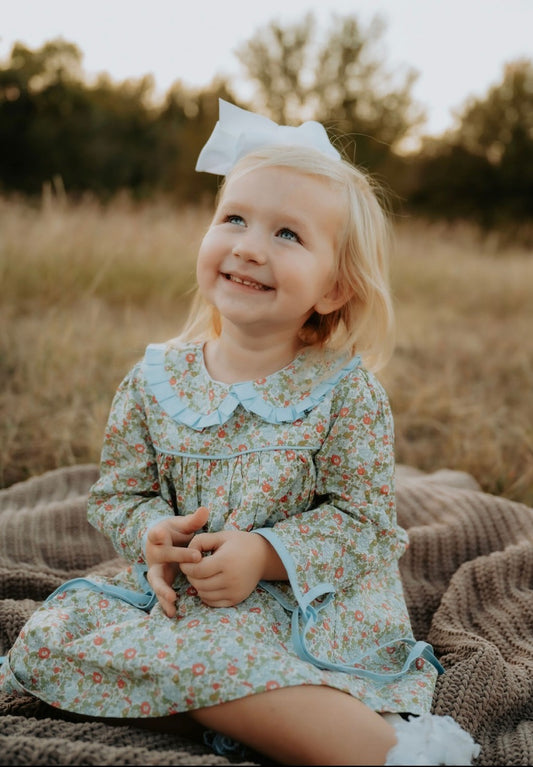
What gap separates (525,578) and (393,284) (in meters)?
4.30

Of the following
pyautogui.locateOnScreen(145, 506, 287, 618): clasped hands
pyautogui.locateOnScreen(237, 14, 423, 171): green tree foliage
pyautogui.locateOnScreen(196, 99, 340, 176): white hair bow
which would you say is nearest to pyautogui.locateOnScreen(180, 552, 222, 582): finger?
pyautogui.locateOnScreen(145, 506, 287, 618): clasped hands

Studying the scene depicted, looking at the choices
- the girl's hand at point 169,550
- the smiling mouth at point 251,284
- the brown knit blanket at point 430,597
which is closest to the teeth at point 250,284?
the smiling mouth at point 251,284

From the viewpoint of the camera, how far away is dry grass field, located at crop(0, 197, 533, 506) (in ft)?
9.27

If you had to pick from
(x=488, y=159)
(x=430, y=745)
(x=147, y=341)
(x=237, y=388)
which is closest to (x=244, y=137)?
(x=237, y=388)

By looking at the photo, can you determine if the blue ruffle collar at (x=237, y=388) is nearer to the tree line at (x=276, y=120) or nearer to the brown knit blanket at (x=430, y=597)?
the brown knit blanket at (x=430, y=597)

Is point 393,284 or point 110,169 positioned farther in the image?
point 110,169

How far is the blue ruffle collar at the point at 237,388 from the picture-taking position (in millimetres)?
1615

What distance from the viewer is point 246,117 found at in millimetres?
1752

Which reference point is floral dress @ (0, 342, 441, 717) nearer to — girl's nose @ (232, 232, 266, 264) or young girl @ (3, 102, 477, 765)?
young girl @ (3, 102, 477, 765)

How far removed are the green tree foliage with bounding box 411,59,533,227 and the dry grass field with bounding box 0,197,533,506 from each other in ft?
41.0

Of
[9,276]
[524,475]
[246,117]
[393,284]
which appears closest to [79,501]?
[246,117]

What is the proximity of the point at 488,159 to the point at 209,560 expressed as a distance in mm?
18762

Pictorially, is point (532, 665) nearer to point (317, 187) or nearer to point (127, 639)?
point (127, 639)

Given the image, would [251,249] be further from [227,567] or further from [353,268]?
[227,567]
